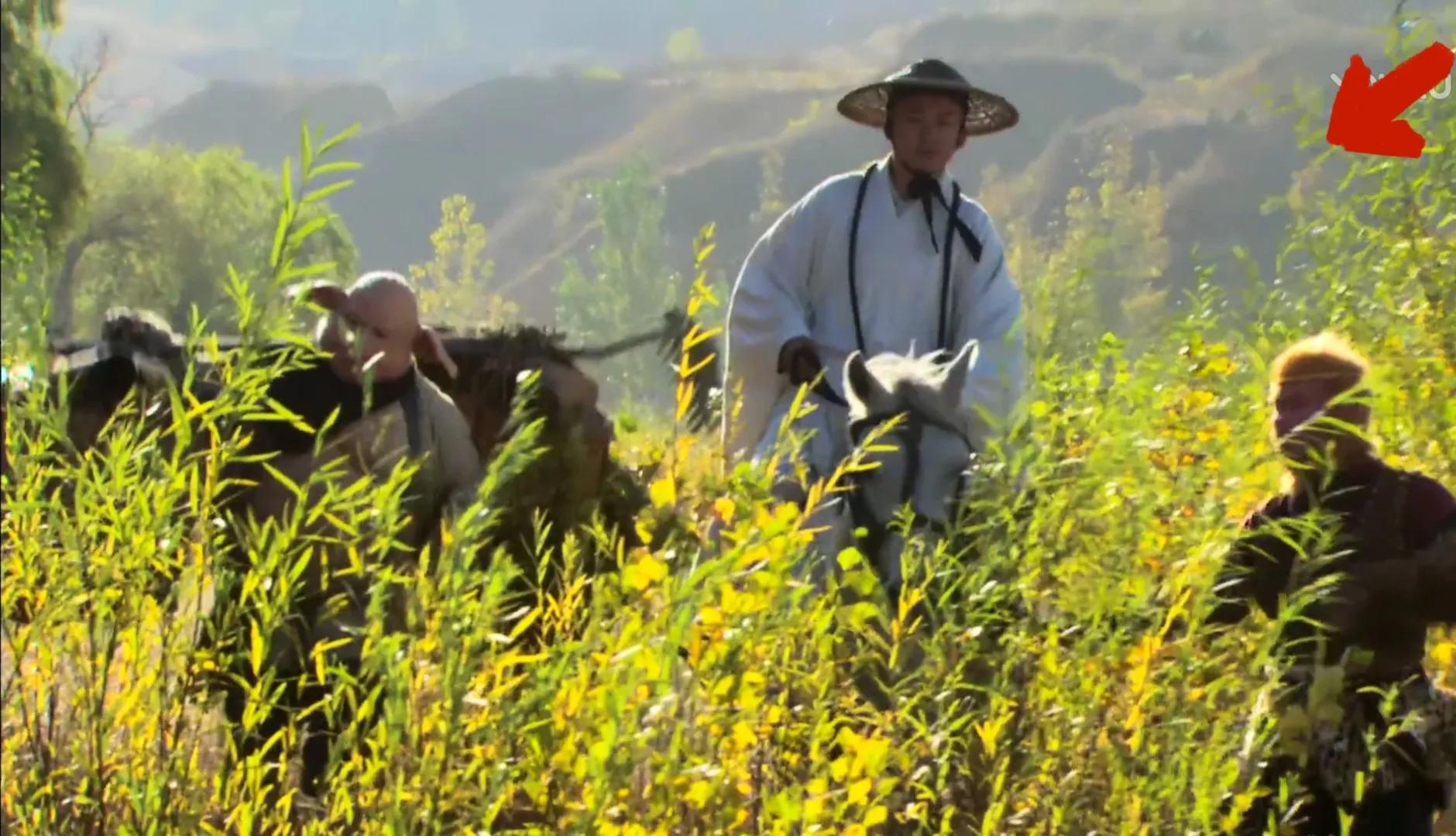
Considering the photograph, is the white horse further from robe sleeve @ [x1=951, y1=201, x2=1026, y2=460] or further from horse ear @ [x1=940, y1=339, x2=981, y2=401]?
robe sleeve @ [x1=951, y1=201, x2=1026, y2=460]

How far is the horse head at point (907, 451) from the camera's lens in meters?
2.92

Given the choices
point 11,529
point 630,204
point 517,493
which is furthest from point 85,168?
point 630,204

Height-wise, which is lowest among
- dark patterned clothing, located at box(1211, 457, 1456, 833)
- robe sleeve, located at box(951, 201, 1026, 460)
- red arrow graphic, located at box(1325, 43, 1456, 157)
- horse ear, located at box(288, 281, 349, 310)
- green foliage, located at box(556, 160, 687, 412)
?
green foliage, located at box(556, 160, 687, 412)

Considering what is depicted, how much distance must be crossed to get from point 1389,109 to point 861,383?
167cm

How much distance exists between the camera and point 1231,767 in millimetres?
1922

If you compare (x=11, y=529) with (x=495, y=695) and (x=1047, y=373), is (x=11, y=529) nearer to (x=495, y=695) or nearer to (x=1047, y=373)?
(x=495, y=695)

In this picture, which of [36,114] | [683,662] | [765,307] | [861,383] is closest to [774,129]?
[36,114]

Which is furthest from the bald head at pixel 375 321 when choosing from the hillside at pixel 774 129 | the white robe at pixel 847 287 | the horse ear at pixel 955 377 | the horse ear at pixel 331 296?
the hillside at pixel 774 129

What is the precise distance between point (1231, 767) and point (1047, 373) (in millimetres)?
796

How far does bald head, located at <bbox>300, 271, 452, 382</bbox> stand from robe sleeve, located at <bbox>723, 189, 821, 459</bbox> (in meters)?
0.91

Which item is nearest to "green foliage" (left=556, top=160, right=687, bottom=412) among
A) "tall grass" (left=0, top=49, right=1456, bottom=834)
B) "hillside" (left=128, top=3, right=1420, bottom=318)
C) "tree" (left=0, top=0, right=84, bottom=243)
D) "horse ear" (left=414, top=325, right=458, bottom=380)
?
"hillside" (left=128, top=3, right=1420, bottom=318)

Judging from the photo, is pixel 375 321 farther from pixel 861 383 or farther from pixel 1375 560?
pixel 1375 560

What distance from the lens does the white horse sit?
2916 mm

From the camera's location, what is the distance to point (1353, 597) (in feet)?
8.07
